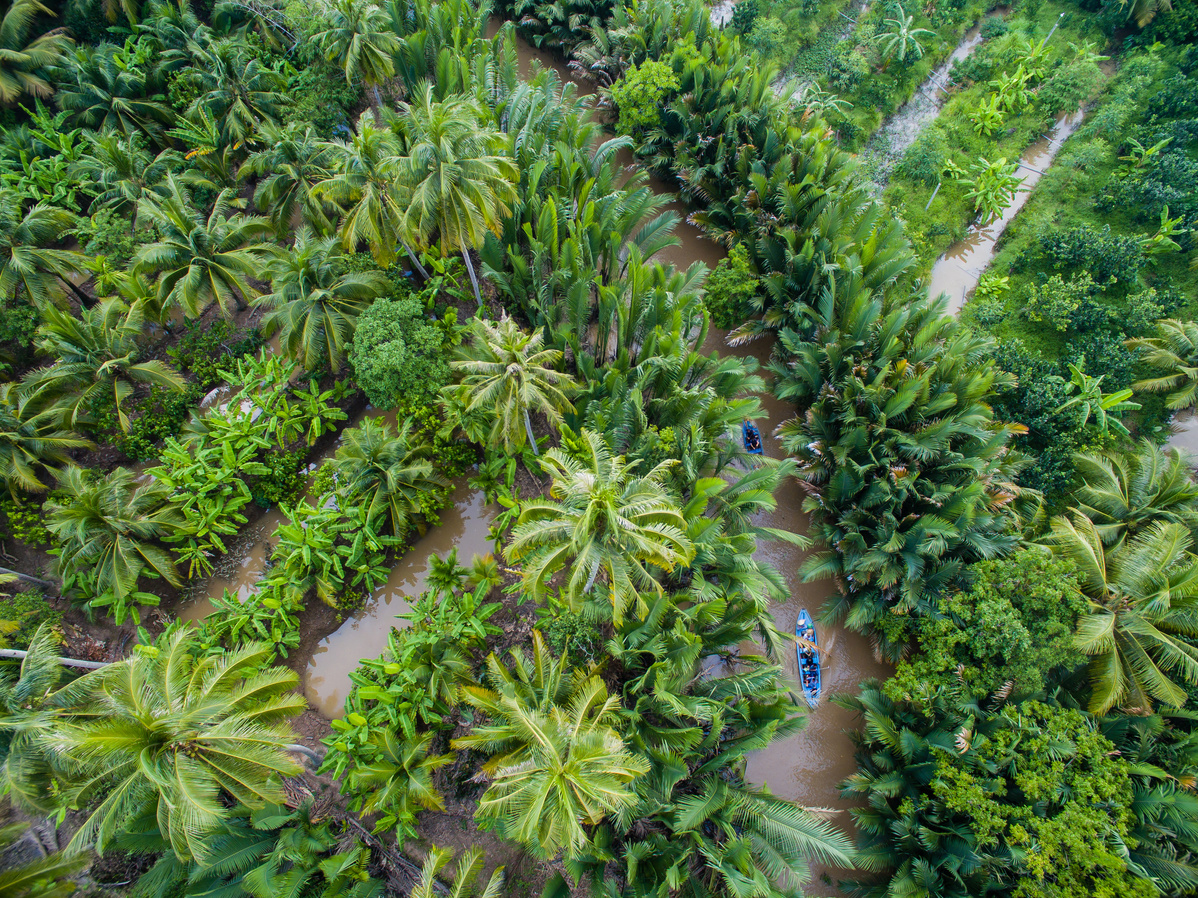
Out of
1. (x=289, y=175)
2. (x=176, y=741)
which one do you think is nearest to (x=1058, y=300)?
(x=289, y=175)

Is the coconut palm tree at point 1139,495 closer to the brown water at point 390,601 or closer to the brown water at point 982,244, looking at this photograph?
the brown water at point 982,244

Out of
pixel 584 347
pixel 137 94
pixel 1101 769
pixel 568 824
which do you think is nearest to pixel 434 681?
pixel 568 824

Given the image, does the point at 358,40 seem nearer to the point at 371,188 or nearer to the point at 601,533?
the point at 371,188

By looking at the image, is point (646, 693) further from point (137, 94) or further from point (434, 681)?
point (137, 94)

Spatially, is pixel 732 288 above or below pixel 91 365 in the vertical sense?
above

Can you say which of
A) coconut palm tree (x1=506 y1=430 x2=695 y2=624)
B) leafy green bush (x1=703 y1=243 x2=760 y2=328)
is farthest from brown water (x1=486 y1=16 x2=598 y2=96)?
coconut palm tree (x1=506 y1=430 x2=695 y2=624)

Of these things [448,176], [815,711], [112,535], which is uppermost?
[448,176]
